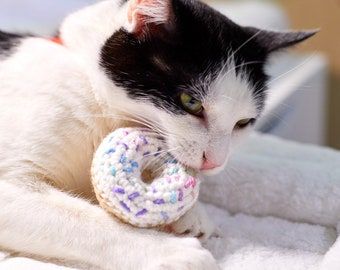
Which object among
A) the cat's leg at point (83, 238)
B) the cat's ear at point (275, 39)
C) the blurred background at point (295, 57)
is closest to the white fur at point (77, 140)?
the cat's leg at point (83, 238)

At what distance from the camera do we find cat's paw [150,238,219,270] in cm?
70

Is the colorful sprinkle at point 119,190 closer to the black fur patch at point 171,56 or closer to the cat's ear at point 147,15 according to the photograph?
the black fur patch at point 171,56

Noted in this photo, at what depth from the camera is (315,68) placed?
2199 millimetres

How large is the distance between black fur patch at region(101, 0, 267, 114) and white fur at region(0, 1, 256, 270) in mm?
28

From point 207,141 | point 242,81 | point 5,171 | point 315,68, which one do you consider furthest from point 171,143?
point 315,68

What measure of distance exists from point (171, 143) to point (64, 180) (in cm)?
21

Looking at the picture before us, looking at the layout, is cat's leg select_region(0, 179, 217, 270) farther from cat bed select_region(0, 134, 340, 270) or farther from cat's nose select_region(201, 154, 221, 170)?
cat's nose select_region(201, 154, 221, 170)

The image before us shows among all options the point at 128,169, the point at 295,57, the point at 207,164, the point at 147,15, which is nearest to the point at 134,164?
the point at 128,169

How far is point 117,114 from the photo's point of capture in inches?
36.0


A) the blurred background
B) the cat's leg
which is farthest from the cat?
the blurred background

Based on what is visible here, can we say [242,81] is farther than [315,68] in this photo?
No

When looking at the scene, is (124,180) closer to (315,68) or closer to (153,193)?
(153,193)

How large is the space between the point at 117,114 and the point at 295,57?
166 cm

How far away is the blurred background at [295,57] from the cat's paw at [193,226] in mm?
697
